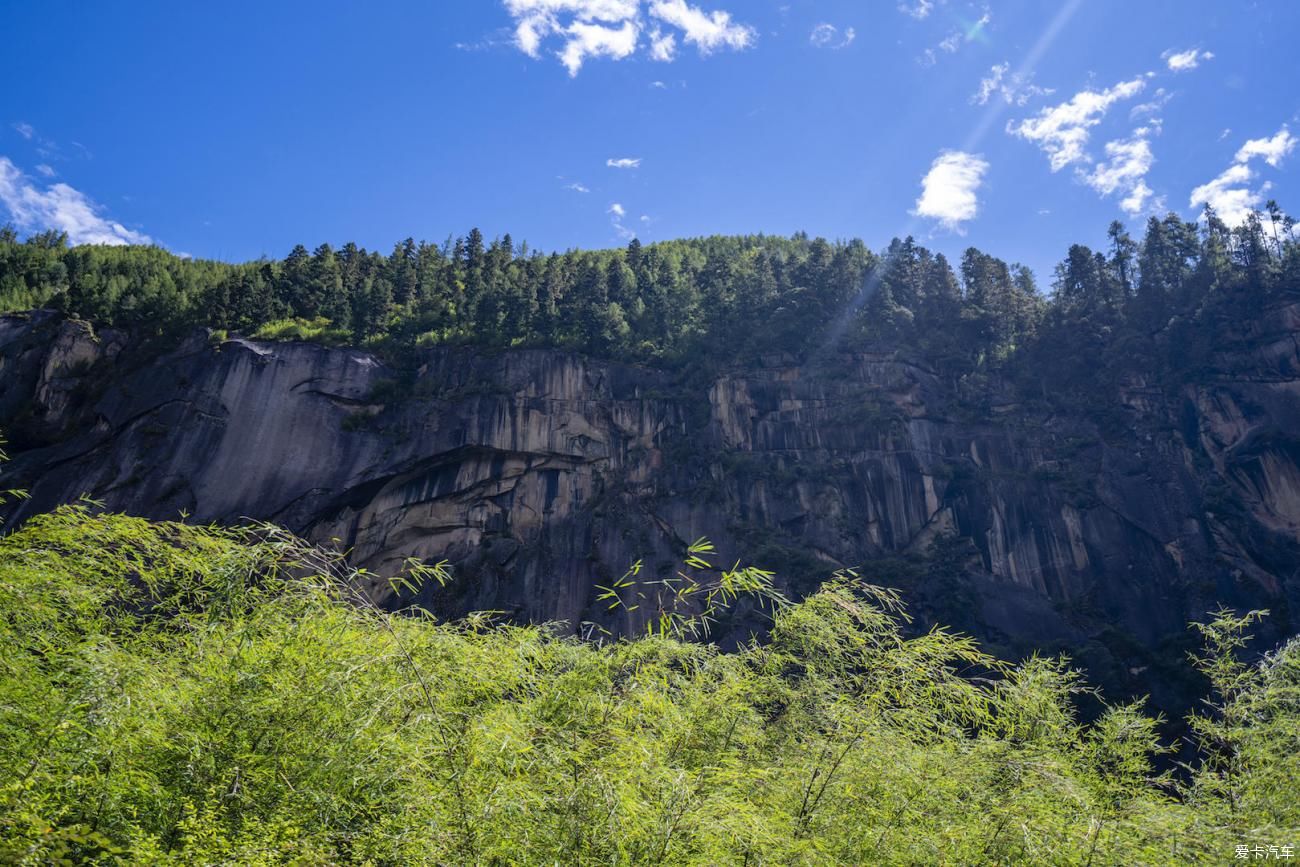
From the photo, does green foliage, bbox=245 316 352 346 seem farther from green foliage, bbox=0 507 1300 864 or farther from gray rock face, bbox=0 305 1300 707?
green foliage, bbox=0 507 1300 864

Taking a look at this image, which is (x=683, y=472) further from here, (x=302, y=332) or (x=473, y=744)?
(x=473, y=744)

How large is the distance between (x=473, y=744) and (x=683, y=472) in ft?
90.5

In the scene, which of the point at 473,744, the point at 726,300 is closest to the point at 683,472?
the point at 726,300

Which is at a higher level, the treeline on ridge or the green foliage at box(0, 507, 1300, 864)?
the treeline on ridge

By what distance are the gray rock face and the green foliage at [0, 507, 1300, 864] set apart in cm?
2151

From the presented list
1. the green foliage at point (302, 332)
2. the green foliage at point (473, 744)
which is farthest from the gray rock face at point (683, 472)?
the green foliage at point (473, 744)

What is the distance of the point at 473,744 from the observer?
4492mm

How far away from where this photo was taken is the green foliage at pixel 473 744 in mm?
3973

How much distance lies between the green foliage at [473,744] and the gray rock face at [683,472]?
2151 centimetres

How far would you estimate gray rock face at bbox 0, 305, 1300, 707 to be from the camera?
1101 inches

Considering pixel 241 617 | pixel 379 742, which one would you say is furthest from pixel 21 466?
pixel 379 742

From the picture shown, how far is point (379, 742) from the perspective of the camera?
14.0 feet

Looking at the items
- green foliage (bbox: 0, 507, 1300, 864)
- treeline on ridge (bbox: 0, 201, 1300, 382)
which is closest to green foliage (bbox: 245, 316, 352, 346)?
treeline on ridge (bbox: 0, 201, 1300, 382)

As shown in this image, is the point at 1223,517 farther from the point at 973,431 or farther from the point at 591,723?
the point at 591,723
